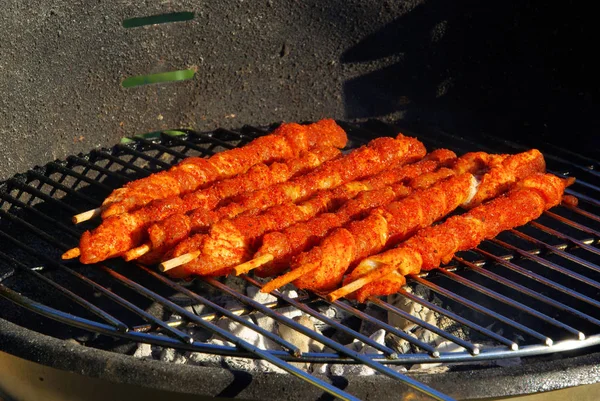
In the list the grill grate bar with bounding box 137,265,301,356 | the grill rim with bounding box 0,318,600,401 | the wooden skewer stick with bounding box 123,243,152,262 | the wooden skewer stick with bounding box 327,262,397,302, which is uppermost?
the wooden skewer stick with bounding box 123,243,152,262

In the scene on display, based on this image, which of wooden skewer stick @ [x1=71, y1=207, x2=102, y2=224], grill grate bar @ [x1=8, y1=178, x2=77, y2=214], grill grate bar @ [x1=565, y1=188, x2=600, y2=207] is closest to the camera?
wooden skewer stick @ [x1=71, y1=207, x2=102, y2=224]

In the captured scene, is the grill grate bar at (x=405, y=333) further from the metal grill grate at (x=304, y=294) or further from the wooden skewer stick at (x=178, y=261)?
the wooden skewer stick at (x=178, y=261)

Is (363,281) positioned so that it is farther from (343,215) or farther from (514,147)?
(514,147)

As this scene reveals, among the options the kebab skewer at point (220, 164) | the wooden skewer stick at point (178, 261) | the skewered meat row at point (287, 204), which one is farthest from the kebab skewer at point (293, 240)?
the kebab skewer at point (220, 164)

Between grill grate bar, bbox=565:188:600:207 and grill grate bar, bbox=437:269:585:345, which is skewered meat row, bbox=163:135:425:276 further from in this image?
grill grate bar, bbox=565:188:600:207

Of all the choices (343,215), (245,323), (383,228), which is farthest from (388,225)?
(245,323)

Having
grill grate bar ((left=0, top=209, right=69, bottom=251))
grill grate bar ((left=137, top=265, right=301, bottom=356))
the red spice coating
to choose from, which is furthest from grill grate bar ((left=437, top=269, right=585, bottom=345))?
grill grate bar ((left=0, top=209, right=69, bottom=251))
